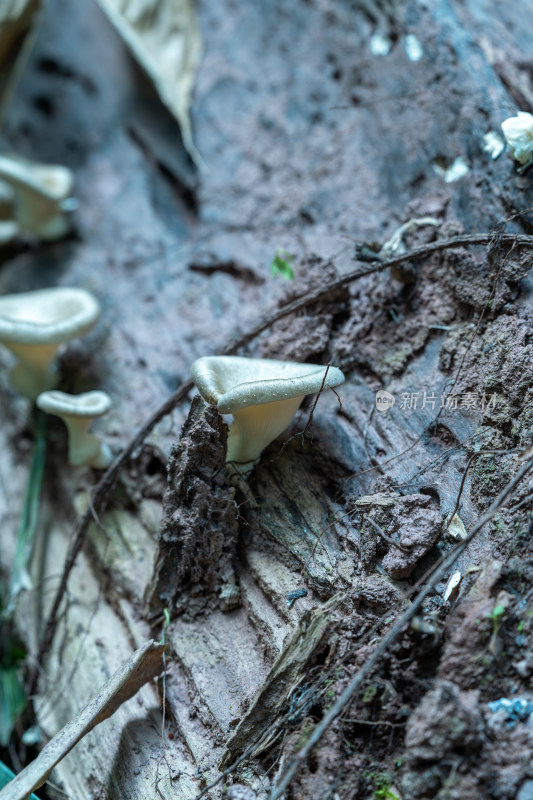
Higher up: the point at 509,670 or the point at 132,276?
the point at 132,276

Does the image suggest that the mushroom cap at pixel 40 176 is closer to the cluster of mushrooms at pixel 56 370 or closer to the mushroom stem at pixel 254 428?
the cluster of mushrooms at pixel 56 370

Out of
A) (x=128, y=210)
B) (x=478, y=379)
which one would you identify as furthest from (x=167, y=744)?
(x=128, y=210)

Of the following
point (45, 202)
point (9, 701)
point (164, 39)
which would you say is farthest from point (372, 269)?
point (164, 39)

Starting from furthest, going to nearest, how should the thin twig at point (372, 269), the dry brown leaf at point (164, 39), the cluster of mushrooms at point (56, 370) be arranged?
the dry brown leaf at point (164, 39) < the thin twig at point (372, 269) < the cluster of mushrooms at point (56, 370)

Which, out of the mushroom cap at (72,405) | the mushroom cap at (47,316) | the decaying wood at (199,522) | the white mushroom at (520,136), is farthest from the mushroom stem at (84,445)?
the white mushroom at (520,136)

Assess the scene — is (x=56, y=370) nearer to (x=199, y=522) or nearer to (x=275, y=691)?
(x=199, y=522)

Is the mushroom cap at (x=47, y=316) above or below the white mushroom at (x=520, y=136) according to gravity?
above

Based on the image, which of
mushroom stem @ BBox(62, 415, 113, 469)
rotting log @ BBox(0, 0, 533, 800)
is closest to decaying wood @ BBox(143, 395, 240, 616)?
rotting log @ BBox(0, 0, 533, 800)

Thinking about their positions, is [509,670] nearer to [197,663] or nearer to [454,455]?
[454,455]
